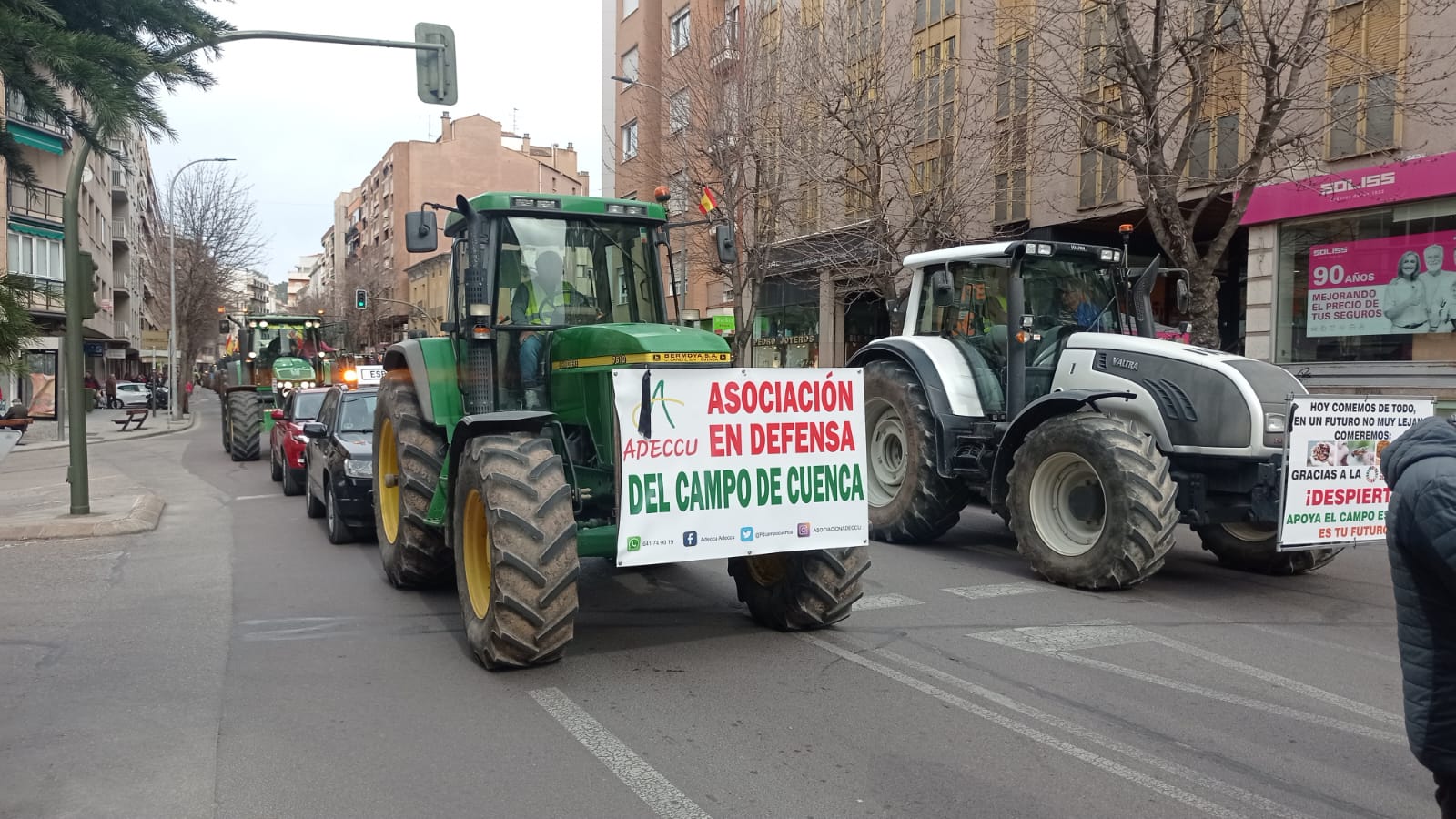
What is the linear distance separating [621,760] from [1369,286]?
53.8 feet

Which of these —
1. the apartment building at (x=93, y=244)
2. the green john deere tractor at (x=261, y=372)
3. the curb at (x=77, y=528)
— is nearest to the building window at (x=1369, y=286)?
the apartment building at (x=93, y=244)

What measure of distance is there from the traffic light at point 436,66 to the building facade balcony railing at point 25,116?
8.72m

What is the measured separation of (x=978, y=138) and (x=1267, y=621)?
41.5ft

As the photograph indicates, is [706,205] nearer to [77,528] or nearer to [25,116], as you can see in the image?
[77,528]

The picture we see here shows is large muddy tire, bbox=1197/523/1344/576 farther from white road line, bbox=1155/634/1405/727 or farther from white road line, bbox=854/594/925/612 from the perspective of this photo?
white road line, bbox=854/594/925/612

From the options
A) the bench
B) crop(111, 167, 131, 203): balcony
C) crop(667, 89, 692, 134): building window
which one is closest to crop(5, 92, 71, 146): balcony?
crop(667, 89, 692, 134): building window

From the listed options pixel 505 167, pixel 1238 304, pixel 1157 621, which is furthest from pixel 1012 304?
pixel 505 167

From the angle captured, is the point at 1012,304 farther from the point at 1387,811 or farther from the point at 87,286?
the point at 87,286

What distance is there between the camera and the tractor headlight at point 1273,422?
7.31 metres

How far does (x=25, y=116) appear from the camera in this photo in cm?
436

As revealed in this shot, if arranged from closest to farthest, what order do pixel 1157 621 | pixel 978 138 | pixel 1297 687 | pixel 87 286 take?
1. pixel 1297 687
2. pixel 1157 621
3. pixel 87 286
4. pixel 978 138

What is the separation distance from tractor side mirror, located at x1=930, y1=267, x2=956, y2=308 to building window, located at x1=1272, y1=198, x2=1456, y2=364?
32.4 feet

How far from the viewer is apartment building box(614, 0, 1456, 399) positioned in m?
14.7

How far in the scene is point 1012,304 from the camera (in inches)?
352
